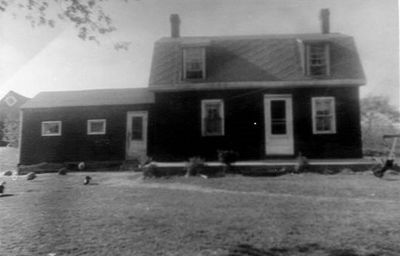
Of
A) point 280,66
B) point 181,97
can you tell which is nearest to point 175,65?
point 181,97

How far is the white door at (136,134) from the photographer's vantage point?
12479mm

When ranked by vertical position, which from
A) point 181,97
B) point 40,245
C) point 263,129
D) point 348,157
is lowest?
point 40,245

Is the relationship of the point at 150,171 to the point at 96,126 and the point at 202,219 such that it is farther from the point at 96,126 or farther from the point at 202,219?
the point at 96,126

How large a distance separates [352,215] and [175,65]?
7.51m

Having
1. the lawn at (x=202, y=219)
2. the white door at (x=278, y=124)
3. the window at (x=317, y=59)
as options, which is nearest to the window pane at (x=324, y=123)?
the white door at (x=278, y=124)

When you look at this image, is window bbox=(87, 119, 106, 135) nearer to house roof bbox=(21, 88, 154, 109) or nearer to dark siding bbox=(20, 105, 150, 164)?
dark siding bbox=(20, 105, 150, 164)

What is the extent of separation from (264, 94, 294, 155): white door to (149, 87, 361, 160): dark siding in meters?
0.14

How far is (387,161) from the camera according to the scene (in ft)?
23.0

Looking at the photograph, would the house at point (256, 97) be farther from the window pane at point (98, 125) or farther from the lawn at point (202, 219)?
the lawn at point (202, 219)

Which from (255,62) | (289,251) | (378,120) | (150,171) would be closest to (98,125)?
(150,171)

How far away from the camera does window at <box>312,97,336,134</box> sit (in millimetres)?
10328

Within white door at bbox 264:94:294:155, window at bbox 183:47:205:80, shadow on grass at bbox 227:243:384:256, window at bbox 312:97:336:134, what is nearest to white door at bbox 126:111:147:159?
window at bbox 183:47:205:80

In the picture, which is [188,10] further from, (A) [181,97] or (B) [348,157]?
(B) [348,157]

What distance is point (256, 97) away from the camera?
10555 millimetres
